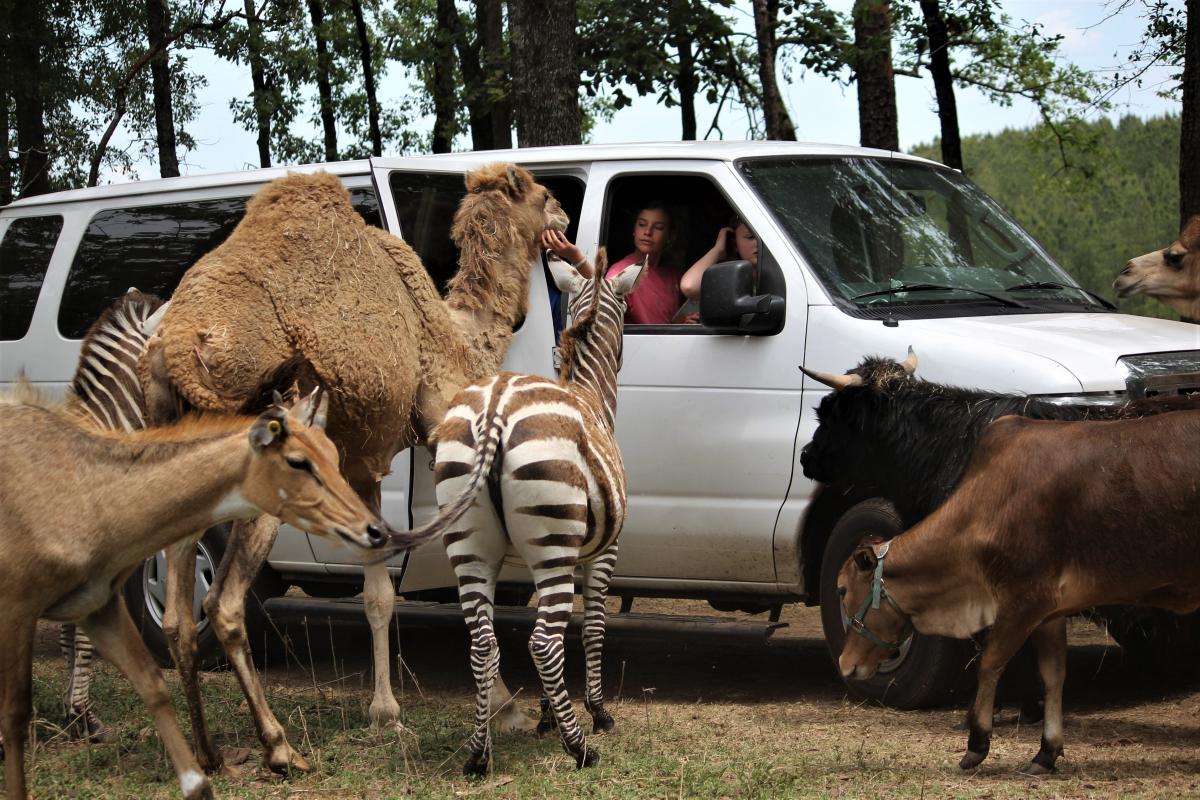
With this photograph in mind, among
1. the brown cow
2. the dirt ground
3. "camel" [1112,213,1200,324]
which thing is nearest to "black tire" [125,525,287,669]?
the dirt ground

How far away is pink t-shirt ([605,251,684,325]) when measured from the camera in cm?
706

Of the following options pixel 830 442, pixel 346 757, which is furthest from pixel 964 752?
pixel 346 757

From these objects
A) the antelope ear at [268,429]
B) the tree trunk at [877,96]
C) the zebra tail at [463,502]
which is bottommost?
the zebra tail at [463,502]

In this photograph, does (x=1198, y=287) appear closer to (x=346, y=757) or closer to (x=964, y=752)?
(x=964, y=752)

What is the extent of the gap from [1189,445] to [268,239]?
12.1 ft

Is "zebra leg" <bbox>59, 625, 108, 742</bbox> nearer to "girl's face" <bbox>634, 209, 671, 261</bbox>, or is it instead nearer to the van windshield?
"girl's face" <bbox>634, 209, 671, 261</bbox>

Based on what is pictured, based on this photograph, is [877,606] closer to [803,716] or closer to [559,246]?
[803,716]

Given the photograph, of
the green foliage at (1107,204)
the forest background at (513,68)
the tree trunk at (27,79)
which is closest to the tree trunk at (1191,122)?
the forest background at (513,68)

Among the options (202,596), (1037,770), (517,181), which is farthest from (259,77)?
(1037,770)

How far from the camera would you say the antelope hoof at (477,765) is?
205 inches

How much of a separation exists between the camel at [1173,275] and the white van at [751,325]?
52 centimetres

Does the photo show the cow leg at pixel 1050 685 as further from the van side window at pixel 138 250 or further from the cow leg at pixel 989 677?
the van side window at pixel 138 250

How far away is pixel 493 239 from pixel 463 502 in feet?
6.72

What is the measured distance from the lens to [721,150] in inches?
273
